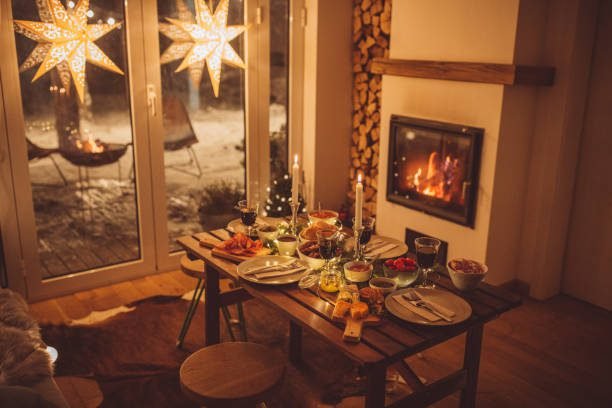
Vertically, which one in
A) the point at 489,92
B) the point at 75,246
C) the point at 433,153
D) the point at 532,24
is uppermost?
the point at 532,24

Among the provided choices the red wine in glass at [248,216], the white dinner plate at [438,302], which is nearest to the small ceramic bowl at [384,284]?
the white dinner plate at [438,302]

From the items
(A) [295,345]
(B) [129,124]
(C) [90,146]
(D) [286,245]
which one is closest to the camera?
(D) [286,245]

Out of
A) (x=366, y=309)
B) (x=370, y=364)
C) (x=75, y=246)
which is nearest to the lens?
(x=370, y=364)

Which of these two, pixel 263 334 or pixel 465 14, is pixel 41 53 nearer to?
pixel 263 334

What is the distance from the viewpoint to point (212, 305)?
2.71 meters

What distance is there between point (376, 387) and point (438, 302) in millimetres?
381

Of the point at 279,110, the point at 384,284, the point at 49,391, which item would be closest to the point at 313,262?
the point at 384,284

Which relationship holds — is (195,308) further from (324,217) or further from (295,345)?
(324,217)

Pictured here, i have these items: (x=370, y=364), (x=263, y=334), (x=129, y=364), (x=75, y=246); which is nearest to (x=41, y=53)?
(x=75, y=246)

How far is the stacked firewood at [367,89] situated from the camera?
4.09m

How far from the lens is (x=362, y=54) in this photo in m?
4.29

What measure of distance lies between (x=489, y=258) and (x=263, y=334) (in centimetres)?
143

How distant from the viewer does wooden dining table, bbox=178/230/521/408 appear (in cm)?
178

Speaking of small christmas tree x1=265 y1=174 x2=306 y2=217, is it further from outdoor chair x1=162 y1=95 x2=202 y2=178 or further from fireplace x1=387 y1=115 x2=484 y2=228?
fireplace x1=387 y1=115 x2=484 y2=228
